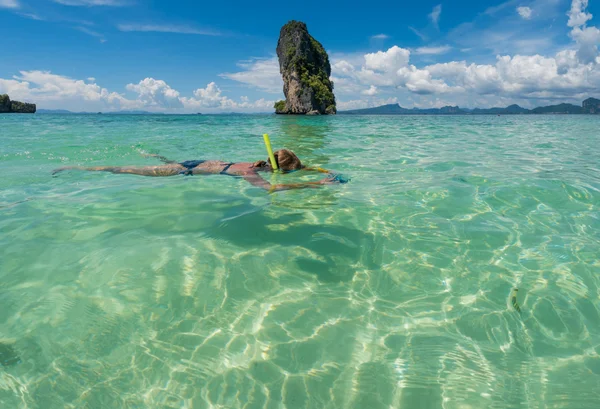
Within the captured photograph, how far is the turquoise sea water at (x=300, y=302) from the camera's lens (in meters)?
2.11

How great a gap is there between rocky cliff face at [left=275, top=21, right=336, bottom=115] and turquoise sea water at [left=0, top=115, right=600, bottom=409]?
285 feet

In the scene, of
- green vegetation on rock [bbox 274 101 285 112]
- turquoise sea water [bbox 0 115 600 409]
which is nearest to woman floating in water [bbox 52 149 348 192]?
turquoise sea water [bbox 0 115 600 409]

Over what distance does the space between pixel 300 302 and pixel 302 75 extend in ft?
310

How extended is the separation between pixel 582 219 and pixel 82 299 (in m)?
6.06

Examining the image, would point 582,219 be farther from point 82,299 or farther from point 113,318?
point 82,299

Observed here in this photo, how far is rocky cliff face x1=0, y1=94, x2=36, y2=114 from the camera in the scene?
301 feet

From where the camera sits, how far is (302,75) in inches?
3556

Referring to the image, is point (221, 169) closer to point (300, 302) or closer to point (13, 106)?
point (300, 302)

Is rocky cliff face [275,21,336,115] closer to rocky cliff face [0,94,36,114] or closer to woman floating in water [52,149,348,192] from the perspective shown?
rocky cliff face [0,94,36,114]

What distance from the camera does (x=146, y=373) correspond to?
7.20 feet

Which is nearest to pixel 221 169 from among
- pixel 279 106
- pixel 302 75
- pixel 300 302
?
pixel 300 302

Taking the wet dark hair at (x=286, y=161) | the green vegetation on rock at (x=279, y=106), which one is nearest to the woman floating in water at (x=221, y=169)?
the wet dark hair at (x=286, y=161)

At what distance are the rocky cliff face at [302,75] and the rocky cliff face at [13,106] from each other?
7445 cm

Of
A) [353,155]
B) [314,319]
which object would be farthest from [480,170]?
[314,319]
